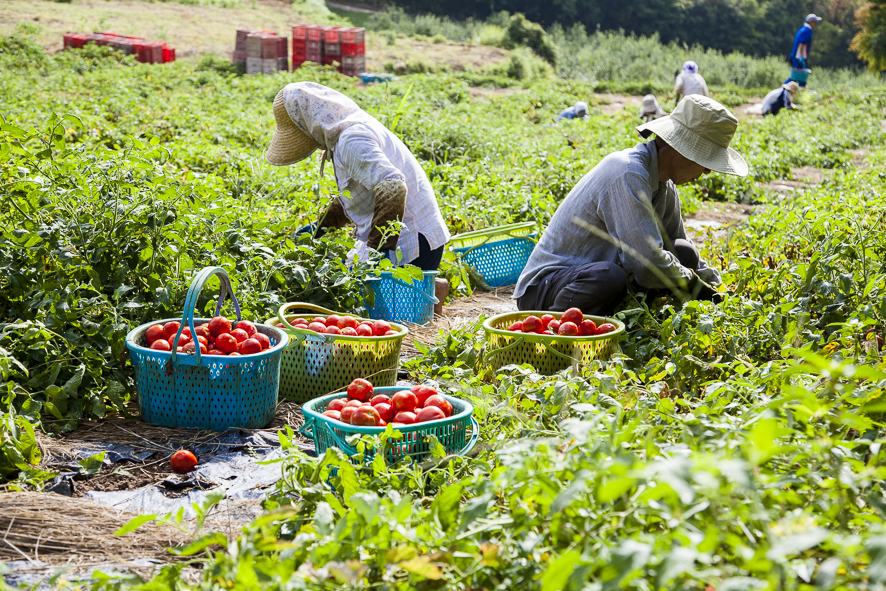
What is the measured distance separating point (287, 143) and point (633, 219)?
74.5 inches

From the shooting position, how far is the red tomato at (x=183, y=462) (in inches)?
100

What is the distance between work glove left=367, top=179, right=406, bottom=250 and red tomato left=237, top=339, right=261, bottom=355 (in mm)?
1072

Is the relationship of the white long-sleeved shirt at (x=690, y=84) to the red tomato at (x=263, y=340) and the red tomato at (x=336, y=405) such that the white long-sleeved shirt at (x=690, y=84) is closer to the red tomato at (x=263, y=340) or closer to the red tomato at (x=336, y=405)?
the red tomato at (x=263, y=340)

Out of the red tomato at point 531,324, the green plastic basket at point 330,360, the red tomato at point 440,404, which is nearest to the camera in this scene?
the red tomato at point 440,404

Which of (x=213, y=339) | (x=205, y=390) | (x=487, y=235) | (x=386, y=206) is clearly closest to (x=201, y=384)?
(x=205, y=390)

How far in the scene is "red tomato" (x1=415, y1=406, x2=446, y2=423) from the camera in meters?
2.39

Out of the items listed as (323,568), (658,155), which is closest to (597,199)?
(658,155)

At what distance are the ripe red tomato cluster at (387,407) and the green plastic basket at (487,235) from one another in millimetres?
2178

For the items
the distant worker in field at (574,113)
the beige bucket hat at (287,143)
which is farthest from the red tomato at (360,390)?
the distant worker in field at (574,113)

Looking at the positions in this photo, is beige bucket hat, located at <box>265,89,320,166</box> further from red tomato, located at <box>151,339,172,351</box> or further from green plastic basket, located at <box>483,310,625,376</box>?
red tomato, located at <box>151,339,172,351</box>

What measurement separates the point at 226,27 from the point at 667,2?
93.1 feet

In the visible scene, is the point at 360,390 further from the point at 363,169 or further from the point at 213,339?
the point at 363,169

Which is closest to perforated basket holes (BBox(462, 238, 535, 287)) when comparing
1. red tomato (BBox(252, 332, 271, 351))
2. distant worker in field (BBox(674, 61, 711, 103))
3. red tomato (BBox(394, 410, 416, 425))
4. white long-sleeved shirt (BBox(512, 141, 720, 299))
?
white long-sleeved shirt (BBox(512, 141, 720, 299))

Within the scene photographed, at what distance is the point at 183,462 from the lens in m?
2.54
